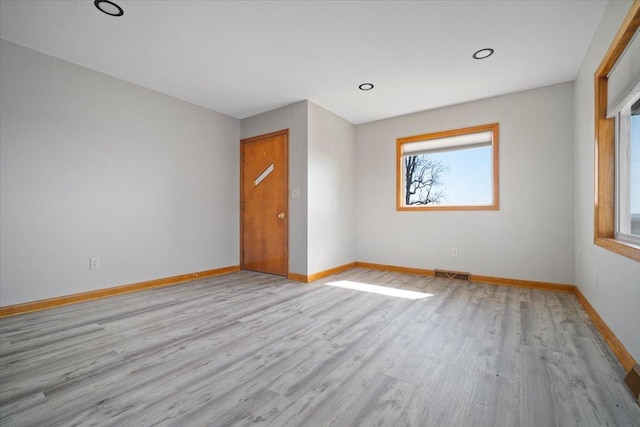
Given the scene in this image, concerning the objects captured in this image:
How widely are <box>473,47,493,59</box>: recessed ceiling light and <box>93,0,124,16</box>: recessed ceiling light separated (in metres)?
3.22

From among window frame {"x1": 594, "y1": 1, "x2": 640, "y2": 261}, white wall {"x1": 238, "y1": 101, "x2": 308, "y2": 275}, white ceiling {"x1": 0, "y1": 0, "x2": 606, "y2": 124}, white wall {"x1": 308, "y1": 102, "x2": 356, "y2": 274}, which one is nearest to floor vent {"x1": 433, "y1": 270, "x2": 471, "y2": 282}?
white wall {"x1": 308, "y1": 102, "x2": 356, "y2": 274}

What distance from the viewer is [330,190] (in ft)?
14.7

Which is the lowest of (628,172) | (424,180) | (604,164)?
(628,172)

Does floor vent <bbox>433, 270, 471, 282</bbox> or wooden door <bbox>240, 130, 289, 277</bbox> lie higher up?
wooden door <bbox>240, 130, 289, 277</bbox>

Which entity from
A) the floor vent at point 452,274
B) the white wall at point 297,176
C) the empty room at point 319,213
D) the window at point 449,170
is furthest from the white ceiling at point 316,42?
the floor vent at point 452,274

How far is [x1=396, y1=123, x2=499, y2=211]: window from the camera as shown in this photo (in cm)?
394

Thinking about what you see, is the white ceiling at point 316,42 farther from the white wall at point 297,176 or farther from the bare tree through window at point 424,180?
the bare tree through window at point 424,180

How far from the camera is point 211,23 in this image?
7.74 ft

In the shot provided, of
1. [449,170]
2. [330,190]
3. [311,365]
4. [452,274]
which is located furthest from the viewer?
[330,190]

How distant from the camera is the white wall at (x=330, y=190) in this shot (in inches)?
161

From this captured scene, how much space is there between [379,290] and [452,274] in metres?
1.33

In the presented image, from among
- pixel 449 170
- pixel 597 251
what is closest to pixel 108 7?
pixel 449 170

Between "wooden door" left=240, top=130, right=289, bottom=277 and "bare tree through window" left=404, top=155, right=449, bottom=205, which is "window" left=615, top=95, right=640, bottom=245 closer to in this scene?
"bare tree through window" left=404, top=155, right=449, bottom=205

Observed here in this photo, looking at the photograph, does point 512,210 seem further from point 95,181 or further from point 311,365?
point 95,181
